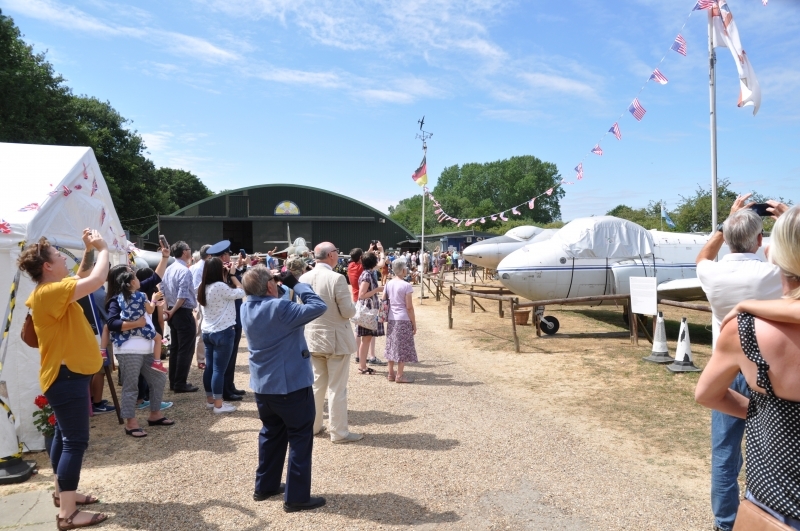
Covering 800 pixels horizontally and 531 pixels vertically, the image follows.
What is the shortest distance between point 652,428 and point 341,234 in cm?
4021

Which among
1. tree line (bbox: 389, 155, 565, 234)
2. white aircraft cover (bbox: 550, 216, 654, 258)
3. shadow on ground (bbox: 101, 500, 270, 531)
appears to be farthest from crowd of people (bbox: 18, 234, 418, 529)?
tree line (bbox: 389, 155, 565, 234)

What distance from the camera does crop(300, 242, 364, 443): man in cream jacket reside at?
525 cm

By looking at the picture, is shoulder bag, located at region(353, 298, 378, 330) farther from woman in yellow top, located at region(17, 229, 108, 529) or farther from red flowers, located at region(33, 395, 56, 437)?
woman in yellow top, located at region(17, 229, 108, 529)

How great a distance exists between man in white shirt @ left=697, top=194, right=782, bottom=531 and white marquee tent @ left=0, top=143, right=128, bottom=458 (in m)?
5.73

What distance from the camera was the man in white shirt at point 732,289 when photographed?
3109 mm

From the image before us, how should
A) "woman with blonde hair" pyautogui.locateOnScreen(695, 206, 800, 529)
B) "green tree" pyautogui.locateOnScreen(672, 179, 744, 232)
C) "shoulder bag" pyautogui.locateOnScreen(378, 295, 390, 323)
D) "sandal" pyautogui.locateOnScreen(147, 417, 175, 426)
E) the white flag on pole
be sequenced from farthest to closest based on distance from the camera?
1. "green tree" pyautogui.locateOnScreen(672, 179, 744, 232)
2. the white flag on pole
3. "shoulder bag" pyautogui.locateOnScreen(378, 295, 390, 323)
4. "sandal" pyautogui.locateOnScreen(147, 417, 175, 426)
5. "woman with blonde hair" pyautogui.locateOnScreen(695, 206, 800, 529)

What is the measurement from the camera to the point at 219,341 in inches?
248

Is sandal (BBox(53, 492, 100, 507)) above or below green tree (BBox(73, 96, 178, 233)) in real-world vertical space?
below

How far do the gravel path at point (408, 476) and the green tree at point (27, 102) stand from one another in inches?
943

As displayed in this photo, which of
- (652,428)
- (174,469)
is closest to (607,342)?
(652,428)

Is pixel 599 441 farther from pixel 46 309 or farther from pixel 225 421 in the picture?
pixel 46 309

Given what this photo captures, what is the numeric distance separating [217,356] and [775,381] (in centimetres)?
583

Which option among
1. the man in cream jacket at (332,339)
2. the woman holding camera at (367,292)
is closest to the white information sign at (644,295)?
the woman holding camera at (367,292)

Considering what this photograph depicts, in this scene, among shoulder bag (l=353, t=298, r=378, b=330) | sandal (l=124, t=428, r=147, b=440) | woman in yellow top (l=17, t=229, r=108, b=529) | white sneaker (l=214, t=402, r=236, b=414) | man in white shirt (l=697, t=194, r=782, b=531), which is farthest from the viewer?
shoulder bag (l=353, t=298, r=378, b=330)
